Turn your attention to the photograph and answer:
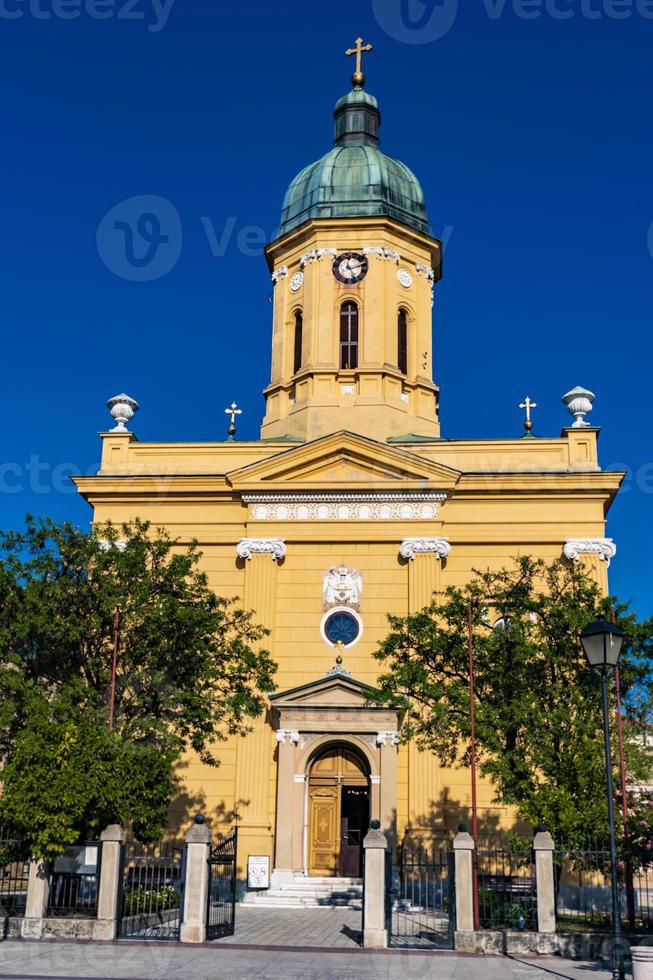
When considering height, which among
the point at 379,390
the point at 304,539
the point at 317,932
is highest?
the point at 379,390

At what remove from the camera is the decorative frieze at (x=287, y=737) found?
94.3ft

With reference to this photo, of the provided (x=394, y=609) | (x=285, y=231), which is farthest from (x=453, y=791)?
(x=285, y=231)

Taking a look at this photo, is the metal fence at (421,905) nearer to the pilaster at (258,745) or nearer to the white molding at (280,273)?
the pilaster at (258,745)

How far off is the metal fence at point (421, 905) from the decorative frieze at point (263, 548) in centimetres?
863

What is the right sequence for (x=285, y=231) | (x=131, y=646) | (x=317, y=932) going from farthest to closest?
(x=285, y=231)
(x=131, y=646)
(x=317, y=932)

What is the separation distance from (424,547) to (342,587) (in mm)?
2587

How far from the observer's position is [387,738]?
28.4 metres

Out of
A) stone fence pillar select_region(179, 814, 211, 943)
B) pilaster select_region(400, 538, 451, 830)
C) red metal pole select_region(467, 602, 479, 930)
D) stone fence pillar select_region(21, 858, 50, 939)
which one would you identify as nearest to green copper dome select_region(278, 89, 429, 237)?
pilaster select_region(400, 538, 451, 830)

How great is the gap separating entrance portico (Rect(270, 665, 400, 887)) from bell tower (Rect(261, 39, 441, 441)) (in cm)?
856

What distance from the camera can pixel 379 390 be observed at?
34125 mm

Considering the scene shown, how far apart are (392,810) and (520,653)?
25.5 ft

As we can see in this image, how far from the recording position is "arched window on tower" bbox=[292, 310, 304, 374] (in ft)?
118

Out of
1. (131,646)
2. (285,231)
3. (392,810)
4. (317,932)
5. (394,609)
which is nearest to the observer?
(317,932)

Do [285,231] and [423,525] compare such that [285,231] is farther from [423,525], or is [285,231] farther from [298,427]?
[423,525]
